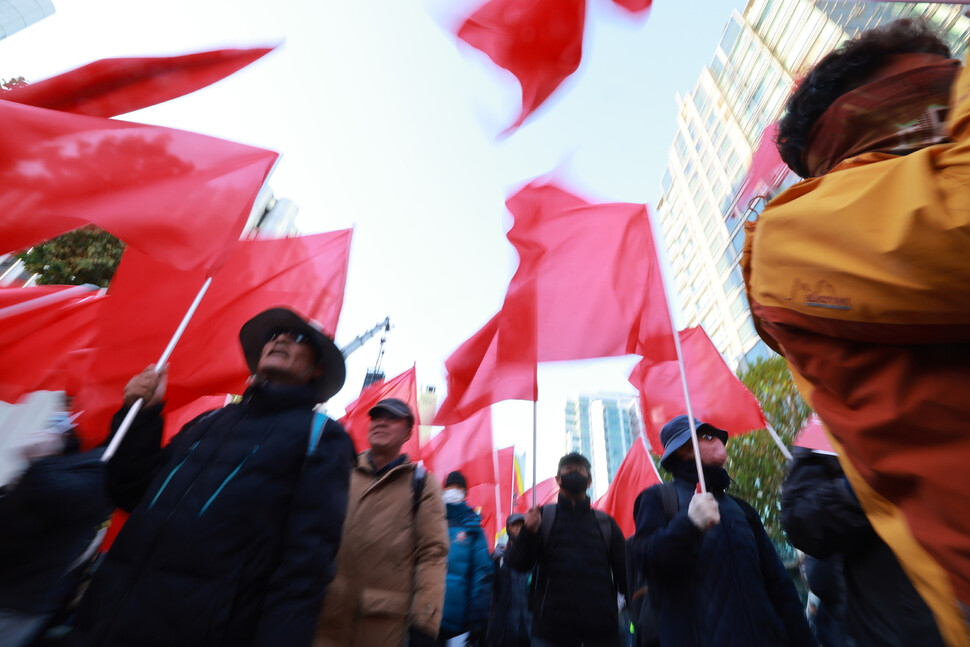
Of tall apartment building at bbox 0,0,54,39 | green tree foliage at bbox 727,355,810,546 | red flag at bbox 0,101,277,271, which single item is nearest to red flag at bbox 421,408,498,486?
red flag at bbox 0,101,277,271

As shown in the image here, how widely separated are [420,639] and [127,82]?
10.8 ft

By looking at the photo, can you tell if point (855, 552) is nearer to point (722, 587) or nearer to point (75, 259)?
point (722, 587)

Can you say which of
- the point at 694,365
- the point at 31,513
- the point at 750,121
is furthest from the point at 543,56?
the point at 750,121

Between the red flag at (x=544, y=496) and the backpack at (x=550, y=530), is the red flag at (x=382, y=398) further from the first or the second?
the red flag at (x=544, y=496)

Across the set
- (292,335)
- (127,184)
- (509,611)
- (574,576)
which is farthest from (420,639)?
(127,184)

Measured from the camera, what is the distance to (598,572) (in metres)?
3.35

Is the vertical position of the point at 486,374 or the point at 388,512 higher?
the point at 486,374

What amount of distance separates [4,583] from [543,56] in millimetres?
3088

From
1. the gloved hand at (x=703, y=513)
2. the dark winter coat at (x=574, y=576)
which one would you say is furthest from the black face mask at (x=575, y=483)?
the gloved hand at (x=703, y=513)

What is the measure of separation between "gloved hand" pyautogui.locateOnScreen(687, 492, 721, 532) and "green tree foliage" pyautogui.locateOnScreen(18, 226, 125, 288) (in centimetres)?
1079

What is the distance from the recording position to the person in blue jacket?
335 cm

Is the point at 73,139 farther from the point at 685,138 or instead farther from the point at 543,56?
the point at 685,138

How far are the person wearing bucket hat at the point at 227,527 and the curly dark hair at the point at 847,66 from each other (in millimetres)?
1883

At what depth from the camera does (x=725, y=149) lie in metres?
33.3
